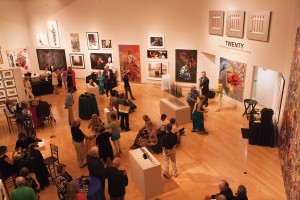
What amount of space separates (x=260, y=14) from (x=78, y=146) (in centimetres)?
823

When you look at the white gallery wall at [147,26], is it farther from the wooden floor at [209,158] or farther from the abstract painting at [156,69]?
the wooden floor at [209,158]

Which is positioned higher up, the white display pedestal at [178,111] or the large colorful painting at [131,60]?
the large colorful painting at [131,60]

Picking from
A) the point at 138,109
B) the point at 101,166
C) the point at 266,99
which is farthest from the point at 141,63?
the point at 101,166

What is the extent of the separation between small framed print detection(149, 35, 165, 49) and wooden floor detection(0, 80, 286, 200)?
4.81m

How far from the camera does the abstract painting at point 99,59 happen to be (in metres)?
17.6

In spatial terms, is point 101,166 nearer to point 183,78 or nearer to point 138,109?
point 138,109

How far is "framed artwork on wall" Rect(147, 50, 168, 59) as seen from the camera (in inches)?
639

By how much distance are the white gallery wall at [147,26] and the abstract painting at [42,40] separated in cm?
32

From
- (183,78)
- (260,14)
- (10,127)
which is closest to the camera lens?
(260,14)

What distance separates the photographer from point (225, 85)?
44.8 feet

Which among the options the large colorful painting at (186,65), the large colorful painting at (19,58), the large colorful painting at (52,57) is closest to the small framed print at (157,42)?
the large colorful painting at (186,65)

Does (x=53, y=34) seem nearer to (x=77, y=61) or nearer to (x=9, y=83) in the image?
(x=77, y=61)

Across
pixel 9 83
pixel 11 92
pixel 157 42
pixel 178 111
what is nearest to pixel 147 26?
pixel 157 42

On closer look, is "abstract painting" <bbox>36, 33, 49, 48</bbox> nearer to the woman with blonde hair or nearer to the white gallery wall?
the white gallery wall
